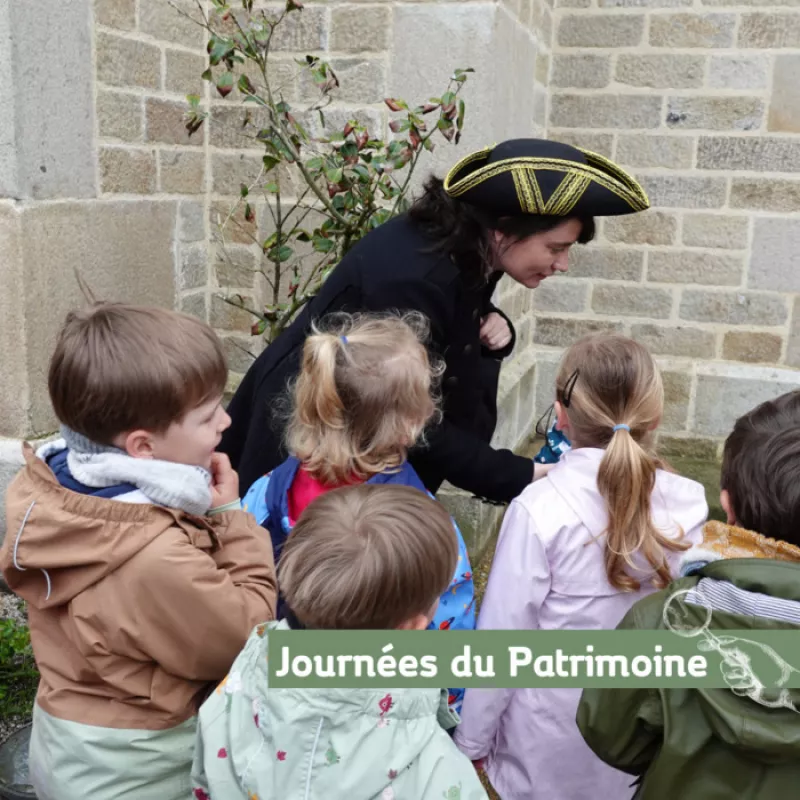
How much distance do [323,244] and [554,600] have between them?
174 centimetres

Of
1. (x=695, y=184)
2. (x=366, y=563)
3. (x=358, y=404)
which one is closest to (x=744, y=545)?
(x=366, y=563)

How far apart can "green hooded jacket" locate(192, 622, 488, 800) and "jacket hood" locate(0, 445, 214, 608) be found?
0.99 feet

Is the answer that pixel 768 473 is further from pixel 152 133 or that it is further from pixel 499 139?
pixel 152 133

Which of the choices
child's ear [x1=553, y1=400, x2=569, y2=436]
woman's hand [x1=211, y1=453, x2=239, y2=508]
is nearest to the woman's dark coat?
child's ear [x1=553, y1=400, x2=569, y2=436]

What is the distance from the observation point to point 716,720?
126 cm

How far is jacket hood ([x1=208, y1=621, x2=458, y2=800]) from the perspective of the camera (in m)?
1.19

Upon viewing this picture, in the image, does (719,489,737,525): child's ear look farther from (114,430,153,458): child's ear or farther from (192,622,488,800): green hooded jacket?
(114,430,153,458): child's ear

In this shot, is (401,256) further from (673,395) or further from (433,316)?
(673,395)

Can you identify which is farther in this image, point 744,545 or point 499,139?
point 499,139

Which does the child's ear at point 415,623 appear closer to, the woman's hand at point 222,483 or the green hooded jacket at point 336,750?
the green hooded jacket at point 336,750

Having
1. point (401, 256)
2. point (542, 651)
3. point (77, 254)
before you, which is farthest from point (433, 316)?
point (77, 254)

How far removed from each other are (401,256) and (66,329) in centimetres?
95


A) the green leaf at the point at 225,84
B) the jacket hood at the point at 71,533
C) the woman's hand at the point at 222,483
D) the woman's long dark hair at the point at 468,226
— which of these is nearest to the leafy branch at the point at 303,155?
the green leaf at the point at 225,84

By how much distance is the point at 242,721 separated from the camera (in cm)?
126
